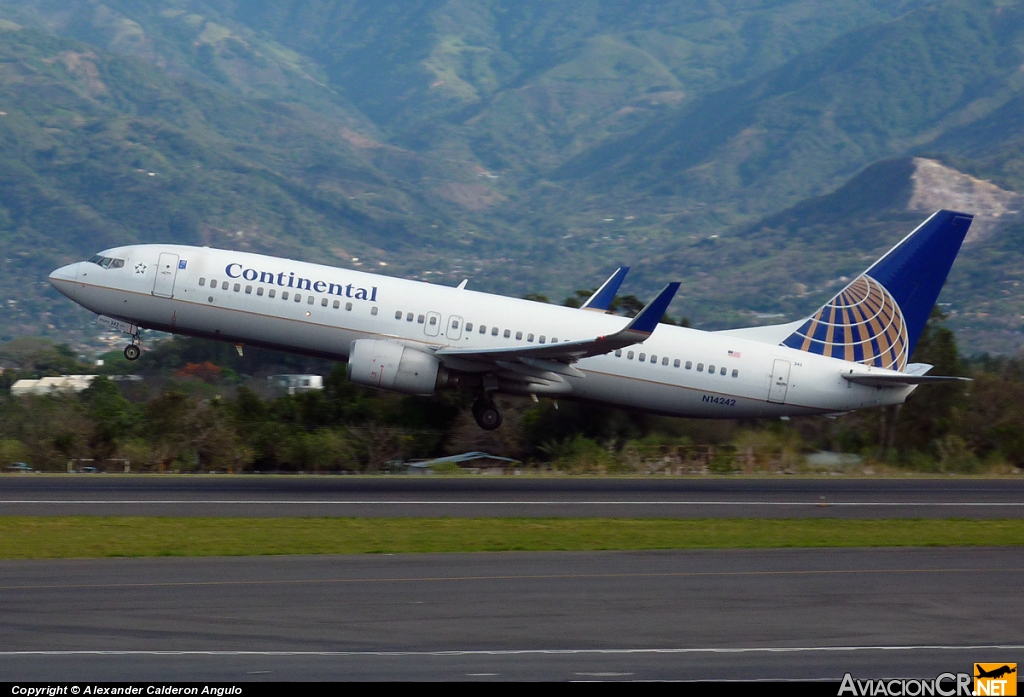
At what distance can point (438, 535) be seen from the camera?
20.2 meters

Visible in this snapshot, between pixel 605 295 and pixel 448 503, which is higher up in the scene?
pixel 605 295

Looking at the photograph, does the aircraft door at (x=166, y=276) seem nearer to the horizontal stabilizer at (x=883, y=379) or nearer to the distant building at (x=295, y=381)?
the distant building at (x=295, y=381)

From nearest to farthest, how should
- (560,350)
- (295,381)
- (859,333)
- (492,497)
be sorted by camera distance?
(492,497), (560,350), (859,333), (295,381)

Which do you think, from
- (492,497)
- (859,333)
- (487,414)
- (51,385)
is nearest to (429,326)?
(487,414)

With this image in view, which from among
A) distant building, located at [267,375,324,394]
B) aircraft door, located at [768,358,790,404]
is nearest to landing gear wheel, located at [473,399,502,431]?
aircraft door, located at [768,358,790,404]

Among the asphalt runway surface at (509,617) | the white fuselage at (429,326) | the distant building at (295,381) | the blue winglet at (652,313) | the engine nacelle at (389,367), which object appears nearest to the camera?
the asphalt runway surface at (509,617)

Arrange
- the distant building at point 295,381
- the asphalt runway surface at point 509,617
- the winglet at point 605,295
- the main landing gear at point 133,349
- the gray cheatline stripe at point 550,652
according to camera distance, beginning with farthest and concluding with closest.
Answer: the distant building at point 295,381 → the winglet at point 605,295 → the main landing gear at point 133,349 → the gray cheatline stripe at point 550,652 → the asphalt runway surface at point 509,617

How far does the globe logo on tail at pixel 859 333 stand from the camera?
34156 millimetres

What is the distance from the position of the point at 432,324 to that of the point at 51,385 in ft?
60.8

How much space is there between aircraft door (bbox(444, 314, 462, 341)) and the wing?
50cm

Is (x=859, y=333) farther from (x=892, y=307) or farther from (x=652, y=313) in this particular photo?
(x=652, y=313)

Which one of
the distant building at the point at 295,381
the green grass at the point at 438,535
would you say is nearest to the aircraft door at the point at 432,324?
the green grass at the point at 438,535

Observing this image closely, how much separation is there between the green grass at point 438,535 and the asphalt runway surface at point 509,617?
33.0 inches

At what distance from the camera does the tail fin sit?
3416 cm
